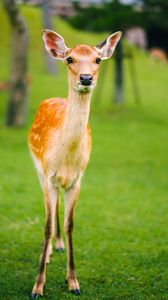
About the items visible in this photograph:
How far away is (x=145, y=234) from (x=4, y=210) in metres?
1.80

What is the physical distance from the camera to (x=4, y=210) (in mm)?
8000

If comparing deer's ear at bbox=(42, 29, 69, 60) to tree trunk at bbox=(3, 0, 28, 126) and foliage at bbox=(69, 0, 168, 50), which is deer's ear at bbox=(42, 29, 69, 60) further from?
foliage at bbox=(69, 0, 168, 50)

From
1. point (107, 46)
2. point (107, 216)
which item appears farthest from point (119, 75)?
→ point (107, 46)

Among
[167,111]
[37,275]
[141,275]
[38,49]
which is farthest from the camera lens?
[38,49]

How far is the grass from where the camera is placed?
551 centimetres

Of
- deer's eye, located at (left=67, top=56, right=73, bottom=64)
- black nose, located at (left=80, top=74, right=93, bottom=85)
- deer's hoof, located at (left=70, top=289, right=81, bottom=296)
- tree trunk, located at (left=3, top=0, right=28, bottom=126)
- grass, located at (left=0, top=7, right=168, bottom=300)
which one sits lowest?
deer's hoof, located at (left=70, top=289, right=81, bottom=296)

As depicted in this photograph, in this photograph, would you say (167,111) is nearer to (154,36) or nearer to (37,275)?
(37,275)

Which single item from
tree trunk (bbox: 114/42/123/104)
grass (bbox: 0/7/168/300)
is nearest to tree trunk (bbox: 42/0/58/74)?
tree trunk (bbox: 114/42/123/104)

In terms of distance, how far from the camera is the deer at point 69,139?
496 cm

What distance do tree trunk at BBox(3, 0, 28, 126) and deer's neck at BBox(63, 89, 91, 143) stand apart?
9.15 meters

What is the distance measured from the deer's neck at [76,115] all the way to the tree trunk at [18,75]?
30.0ft

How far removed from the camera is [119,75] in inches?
715

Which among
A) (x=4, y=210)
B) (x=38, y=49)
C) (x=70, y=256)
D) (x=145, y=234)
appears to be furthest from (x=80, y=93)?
(x=38, y=49)

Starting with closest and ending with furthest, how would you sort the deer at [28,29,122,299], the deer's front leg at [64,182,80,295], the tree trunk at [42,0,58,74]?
the deer at [28,29,122,299]
the deer's front leg at [64,182,80,295]
the tree trunk at [42,0,58,74]
